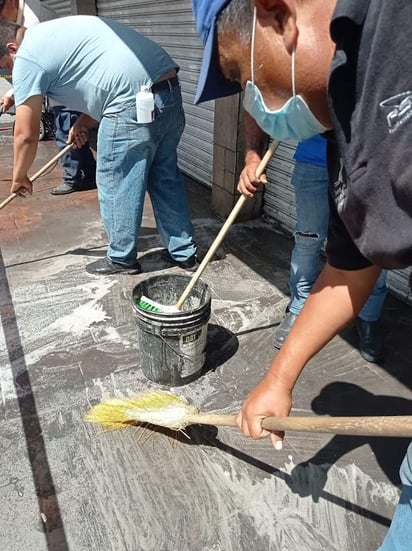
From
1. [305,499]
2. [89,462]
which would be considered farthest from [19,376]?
[305,499]

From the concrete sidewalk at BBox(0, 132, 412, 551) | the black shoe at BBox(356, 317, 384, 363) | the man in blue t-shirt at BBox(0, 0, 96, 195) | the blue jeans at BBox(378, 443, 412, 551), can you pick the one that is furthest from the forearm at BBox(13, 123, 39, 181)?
the blue jeans at BBox(378, 443, 412, 551)

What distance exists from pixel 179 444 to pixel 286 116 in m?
1.65

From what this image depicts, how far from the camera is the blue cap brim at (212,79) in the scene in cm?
114

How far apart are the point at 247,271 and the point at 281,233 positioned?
0.90 metres

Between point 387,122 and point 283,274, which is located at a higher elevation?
point 387,122

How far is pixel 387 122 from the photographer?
33.2 inches

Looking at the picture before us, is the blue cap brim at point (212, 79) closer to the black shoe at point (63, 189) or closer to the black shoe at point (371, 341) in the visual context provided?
the black shoe at point (371, 341)

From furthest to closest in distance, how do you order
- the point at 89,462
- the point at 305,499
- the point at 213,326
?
1. the point at 213,326
2. the point at 89,462
3. the point at 305,499

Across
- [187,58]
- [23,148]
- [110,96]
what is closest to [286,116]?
[110,96]

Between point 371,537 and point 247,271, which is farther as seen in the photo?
point 247,271

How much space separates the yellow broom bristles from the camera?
7.09 ft

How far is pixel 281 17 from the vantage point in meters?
0.97

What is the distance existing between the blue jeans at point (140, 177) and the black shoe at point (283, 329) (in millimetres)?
1187

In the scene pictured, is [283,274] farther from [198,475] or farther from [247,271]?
[198,475]
